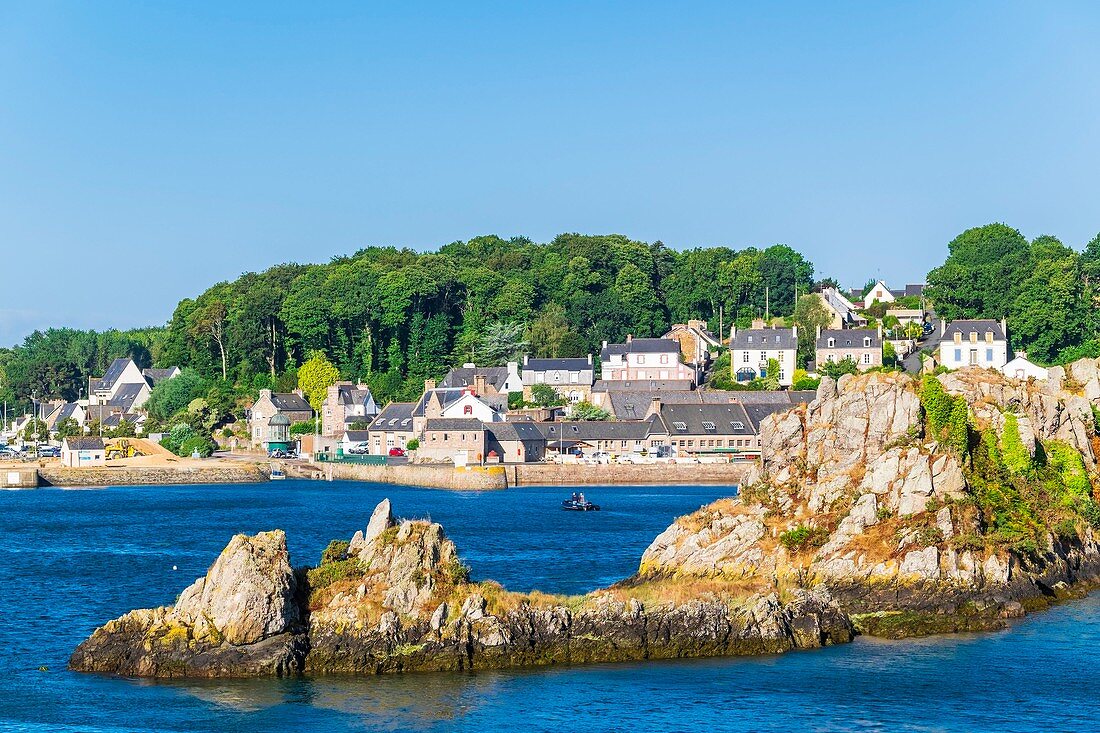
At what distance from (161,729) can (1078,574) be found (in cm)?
2735

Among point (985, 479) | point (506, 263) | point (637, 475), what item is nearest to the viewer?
point (985, 479)

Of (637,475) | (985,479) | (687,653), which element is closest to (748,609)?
(687,653)

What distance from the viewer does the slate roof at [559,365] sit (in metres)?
118

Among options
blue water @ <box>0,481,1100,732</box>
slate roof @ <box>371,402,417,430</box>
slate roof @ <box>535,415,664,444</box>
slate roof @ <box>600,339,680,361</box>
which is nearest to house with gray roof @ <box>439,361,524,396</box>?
slate roof @ <box>600,339,680,361</box>

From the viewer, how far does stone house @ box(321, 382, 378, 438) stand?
116000 millimetres

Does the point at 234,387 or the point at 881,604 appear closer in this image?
the point at 881,604

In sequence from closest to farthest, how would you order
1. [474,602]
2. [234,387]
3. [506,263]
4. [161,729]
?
[161,729]
[474,602]
[234,387]
[506,263]

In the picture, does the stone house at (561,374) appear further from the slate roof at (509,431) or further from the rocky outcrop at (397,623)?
the rocky outcrop at (397,623)

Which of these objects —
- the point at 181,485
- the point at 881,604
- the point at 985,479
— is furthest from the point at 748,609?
the point at 181,485

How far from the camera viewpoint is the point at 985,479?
44.8m

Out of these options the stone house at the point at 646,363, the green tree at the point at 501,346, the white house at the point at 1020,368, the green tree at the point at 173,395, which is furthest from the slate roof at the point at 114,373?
the white house at the point at 1020,368

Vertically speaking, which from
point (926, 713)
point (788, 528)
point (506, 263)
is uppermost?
point (506, 263)

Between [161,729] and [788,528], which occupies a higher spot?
[788,528]

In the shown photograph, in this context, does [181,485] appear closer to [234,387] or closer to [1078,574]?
[234,387]
